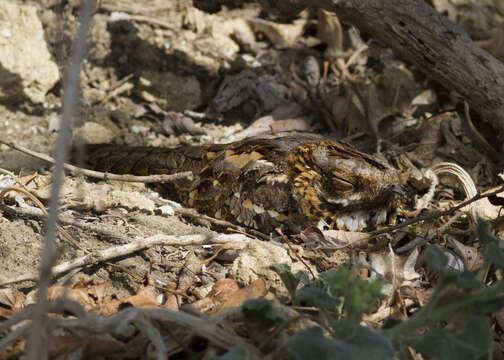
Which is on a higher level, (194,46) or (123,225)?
(194,46)

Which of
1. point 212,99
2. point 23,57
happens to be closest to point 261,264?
point 212,99

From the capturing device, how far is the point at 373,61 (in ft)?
14.6

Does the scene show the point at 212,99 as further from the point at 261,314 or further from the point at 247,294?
the point at 261,314

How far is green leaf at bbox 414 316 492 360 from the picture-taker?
1.45m

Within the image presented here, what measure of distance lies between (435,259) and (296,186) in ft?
4.71

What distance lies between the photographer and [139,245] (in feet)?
7.84

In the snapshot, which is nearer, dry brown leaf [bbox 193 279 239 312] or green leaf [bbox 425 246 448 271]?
green leaf [bbox 425 246 448 271]

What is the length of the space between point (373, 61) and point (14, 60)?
289 cm

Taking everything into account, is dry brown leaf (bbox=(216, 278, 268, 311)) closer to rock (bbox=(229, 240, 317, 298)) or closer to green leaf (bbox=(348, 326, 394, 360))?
rock (bbox=(229, 240, 317, 298))

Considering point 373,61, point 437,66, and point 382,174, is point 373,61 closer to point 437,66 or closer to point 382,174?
point 437,66

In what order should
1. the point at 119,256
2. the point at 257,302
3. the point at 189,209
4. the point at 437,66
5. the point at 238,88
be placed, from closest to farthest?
the point at 257,302
the point at 119,256
the point at 189,209
the point at 437,66
the point at 238,88

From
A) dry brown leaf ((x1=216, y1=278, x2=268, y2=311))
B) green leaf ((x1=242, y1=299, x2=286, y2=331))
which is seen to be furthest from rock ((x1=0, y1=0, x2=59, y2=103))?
green leaf ((x1=242, y1=299, x2=286, y2=331))

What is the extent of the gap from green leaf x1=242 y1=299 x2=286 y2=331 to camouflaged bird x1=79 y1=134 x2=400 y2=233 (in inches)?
48.9

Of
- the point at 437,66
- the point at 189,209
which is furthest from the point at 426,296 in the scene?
the point at 437,66
